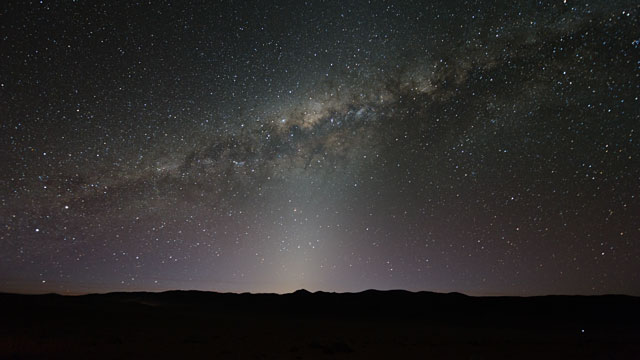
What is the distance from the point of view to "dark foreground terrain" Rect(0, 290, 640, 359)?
11602 millimetres

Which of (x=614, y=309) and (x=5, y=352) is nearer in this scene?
(x=5, y=352)

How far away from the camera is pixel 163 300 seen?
40.5 metres

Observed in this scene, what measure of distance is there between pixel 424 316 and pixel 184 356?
24.3 metres

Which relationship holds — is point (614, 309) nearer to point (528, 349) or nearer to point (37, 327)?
point (528, 349)

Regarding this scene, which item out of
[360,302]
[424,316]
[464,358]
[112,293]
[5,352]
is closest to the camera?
[5,352]

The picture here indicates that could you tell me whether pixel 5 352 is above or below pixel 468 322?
above

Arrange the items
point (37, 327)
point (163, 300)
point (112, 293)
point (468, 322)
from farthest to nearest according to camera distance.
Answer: point (112, 293) → point (163, 300) → point (468, 322) → point (37, 327)

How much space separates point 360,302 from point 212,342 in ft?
81.6

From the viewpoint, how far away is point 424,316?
98.3 feet

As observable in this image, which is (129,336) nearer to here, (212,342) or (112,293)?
(212,342)

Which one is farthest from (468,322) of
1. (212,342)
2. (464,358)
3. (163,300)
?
(163,300)

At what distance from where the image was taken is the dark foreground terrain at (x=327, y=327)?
11602 millimetres

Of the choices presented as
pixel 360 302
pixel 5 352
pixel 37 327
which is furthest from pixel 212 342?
pixel 360 302

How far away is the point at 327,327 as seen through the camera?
2125 cm
